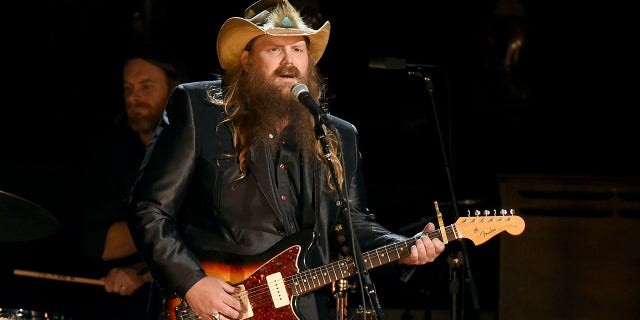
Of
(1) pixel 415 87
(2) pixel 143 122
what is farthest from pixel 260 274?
(1) pixel 415 87

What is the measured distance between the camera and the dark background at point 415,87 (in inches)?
265

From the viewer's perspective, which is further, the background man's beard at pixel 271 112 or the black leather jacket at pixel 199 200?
the background man's beard at pixel 271 112

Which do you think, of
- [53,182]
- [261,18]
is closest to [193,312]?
[261,18]

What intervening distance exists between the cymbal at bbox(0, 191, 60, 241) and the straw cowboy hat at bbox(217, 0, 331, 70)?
1101 mm

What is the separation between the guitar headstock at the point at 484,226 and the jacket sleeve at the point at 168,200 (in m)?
1.15

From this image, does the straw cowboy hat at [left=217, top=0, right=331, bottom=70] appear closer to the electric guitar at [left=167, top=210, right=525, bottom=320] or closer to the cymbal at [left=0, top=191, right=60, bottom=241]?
the electric guitar at [left=167, top=210, right=525, bottom=320]

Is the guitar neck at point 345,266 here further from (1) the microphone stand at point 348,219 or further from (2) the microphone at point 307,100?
(2) the microphone at point 307,100

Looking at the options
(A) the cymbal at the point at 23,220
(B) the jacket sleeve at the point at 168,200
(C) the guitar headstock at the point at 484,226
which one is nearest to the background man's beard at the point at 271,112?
(B) the jacket sleeve at the point at 168,200

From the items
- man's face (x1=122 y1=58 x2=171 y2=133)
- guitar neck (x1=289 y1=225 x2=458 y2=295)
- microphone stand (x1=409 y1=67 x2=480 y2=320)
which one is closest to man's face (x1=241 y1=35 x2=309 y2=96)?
guitar neck (x1=289 y1=225 x2=458 y2=295)

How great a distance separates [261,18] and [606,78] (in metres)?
3.75

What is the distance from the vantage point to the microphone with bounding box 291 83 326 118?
3.52 metres

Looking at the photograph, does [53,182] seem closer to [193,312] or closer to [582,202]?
[193,312]

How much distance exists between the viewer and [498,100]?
7055 mm

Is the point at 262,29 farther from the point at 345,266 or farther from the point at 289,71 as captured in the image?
the point at 345,266
